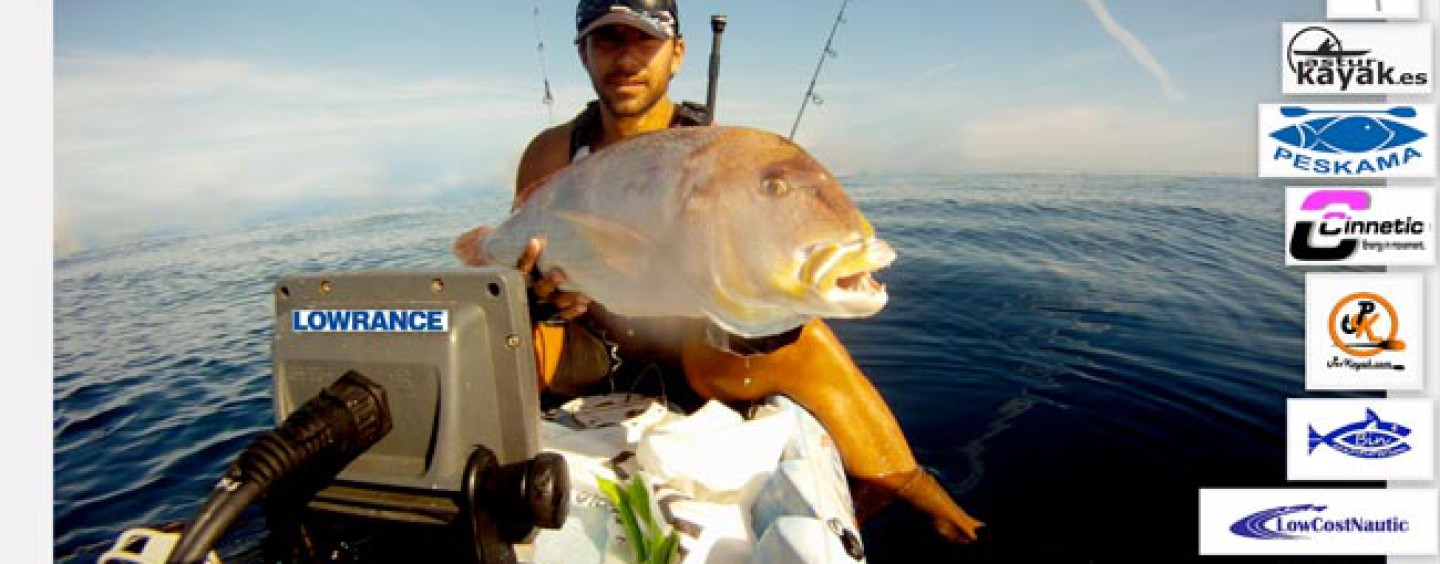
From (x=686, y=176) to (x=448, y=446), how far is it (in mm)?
1003

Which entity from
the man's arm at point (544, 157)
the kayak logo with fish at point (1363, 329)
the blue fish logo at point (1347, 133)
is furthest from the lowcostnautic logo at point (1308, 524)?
the man's arm at point (544, 157)

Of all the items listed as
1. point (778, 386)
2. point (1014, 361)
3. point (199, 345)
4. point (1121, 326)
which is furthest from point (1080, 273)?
point (199, 345)

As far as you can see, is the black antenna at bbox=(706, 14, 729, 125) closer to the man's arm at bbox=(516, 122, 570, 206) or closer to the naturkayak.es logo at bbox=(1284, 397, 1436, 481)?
the man's arm at bbox=(516, 122, 570, 206)

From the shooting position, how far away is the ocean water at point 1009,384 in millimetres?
3990

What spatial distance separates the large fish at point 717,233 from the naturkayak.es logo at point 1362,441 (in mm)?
4467

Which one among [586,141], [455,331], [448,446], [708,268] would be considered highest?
[586,141]

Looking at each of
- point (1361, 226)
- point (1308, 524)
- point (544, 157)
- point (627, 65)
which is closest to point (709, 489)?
point (627, 65)

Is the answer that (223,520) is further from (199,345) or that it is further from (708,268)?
(199,345)

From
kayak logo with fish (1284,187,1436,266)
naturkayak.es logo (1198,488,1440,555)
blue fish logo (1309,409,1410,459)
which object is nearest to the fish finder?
naturkayak.es logo (1198,488,1440,555)

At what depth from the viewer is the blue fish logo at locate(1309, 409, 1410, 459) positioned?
14.0 ft

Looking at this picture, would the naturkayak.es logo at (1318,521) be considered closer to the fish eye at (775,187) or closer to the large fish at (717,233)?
the large fish at (717,233)

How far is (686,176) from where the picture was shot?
2.03m

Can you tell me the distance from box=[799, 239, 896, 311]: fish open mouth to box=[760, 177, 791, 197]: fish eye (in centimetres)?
20

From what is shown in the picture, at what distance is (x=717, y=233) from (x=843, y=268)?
0.38 metres
